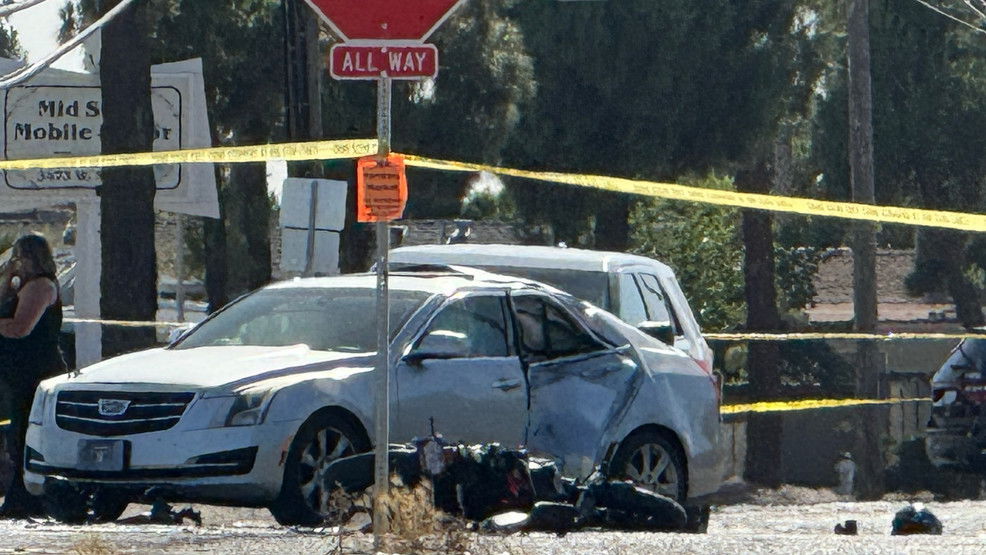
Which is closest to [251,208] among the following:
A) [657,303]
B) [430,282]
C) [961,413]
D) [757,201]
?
[961,413]

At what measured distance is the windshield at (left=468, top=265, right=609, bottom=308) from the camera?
12930mm

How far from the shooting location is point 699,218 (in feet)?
155

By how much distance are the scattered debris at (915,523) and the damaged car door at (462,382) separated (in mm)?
2083

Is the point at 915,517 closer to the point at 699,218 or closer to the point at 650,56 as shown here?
the point at 650,56

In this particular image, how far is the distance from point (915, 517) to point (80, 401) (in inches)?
172

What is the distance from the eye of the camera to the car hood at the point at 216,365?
9.07m

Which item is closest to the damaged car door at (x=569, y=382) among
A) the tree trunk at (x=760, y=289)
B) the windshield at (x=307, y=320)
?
the windshield at (x=307, y=320)

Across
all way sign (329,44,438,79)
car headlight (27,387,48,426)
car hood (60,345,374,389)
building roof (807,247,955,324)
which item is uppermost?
all way sign (329,44,438,79)

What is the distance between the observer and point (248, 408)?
888cm

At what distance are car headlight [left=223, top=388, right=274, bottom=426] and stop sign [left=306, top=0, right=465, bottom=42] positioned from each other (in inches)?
78.7

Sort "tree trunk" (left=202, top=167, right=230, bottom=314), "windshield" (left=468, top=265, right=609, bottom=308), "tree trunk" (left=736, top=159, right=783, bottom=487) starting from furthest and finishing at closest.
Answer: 1. "tree trunk" (left=202, top=167, right=230, bottom=314)
2. "tree trunk" (left=736, top=159, right=783, bottom=487)
3. "windshield" (left=468, top=265, right=609, bottom=308)

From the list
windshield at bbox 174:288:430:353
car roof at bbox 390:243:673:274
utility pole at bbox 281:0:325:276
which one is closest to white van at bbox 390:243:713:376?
car roof at bbox 390:243:673:274

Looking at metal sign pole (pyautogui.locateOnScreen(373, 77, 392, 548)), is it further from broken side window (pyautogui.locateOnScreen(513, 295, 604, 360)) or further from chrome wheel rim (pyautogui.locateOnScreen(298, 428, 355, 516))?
broken side window (pyautogui.locateOnScreen(513, 295, 604, 360))

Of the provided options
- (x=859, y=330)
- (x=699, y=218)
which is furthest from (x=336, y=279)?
(x=699, y=218)
